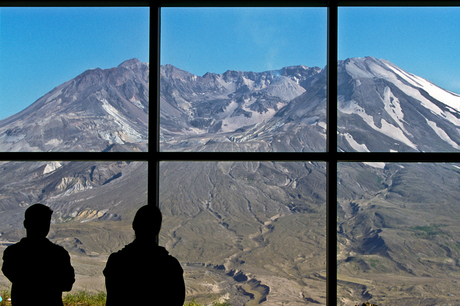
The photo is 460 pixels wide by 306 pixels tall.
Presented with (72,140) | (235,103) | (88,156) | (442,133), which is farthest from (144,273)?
(442,133)

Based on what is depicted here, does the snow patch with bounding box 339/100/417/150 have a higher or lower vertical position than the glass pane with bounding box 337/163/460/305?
higher

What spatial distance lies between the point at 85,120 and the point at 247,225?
18.8m

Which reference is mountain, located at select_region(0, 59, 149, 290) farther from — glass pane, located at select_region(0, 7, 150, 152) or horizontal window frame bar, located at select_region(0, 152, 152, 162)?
horizontal window frame bar, located at select_region(0, 152, 152, 162)

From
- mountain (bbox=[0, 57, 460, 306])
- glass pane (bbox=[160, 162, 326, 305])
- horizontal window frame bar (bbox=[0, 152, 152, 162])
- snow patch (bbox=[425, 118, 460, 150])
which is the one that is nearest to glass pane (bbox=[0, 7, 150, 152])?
mountain (bbox=[0, 57, 460, 306])

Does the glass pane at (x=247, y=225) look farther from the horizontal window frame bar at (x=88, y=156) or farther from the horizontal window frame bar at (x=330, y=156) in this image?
the horizontal window frame bar at (x=88, y=156)

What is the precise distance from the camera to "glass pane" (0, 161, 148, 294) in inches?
1128

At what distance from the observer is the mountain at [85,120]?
29.3 meters

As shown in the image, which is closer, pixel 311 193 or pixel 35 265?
pixel 35 265

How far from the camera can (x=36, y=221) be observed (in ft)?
3.51

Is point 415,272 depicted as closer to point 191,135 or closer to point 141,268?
point 191,135

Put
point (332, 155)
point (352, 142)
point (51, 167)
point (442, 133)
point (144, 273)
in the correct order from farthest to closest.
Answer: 1. point (51, 167)
2. point (352, 142)
3. point (442, 133)
4. point (332, 155)
5. point (144, 273)

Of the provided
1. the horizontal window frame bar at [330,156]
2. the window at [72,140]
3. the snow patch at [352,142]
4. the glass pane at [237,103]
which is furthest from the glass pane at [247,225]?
the horizontal window frame bar at [330,156]

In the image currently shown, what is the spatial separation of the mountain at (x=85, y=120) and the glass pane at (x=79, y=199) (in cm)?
256

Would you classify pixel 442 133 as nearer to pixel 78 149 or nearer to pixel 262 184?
pixel 262 184
